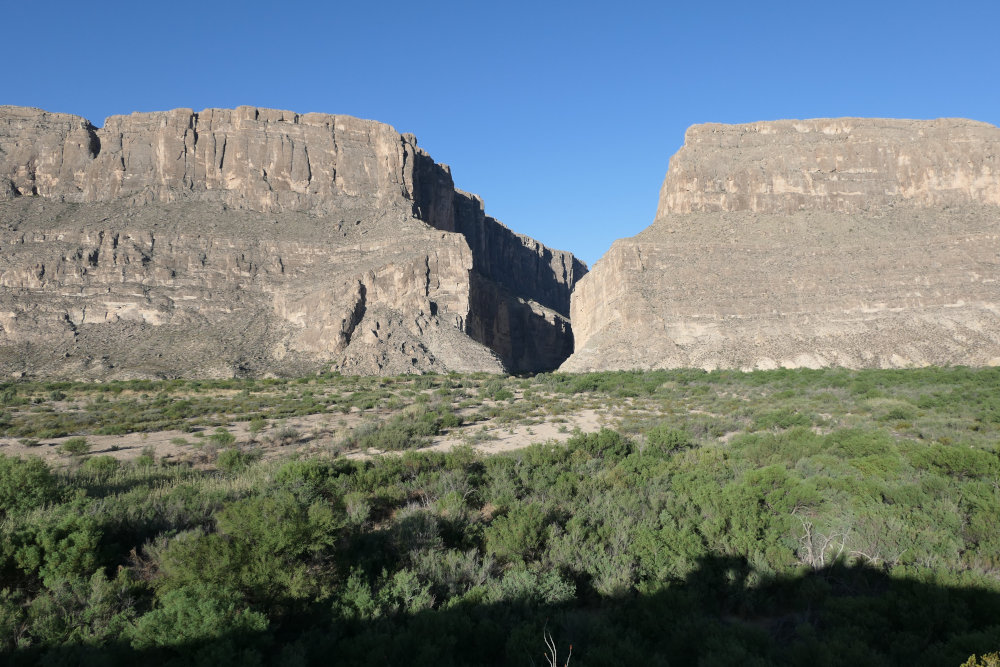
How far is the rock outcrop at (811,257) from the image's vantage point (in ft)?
151

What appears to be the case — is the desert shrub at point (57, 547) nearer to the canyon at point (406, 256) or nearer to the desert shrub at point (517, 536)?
the desert shrub at point (517, 536)

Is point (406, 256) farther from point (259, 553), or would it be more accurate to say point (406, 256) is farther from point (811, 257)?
point (259, 553)

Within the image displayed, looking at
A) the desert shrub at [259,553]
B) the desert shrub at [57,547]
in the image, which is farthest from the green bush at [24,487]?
the desert shrub at [259,553]

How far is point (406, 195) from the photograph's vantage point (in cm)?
7738

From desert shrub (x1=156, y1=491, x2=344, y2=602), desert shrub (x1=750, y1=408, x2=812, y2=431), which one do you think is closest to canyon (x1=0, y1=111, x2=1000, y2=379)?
desert shrub (x1=750, y1=408, x2=812, y2=431)

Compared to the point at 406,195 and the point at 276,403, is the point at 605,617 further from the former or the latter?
the point at 406,195

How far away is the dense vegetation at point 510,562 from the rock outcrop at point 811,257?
41.4m

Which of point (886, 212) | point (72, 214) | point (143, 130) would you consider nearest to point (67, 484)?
point (72, 214)

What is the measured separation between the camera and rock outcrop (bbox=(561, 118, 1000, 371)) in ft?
151

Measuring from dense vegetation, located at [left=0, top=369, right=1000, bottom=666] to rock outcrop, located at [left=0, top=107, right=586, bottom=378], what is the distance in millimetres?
41268

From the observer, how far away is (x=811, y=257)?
55000 millimetres

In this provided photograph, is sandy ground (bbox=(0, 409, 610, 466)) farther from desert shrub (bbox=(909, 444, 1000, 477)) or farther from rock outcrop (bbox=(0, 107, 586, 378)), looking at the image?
rock outcrop (bbox=(0, 107, 586, 378))

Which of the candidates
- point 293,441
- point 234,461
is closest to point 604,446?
point 234,461

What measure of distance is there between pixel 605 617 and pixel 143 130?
297 ft
